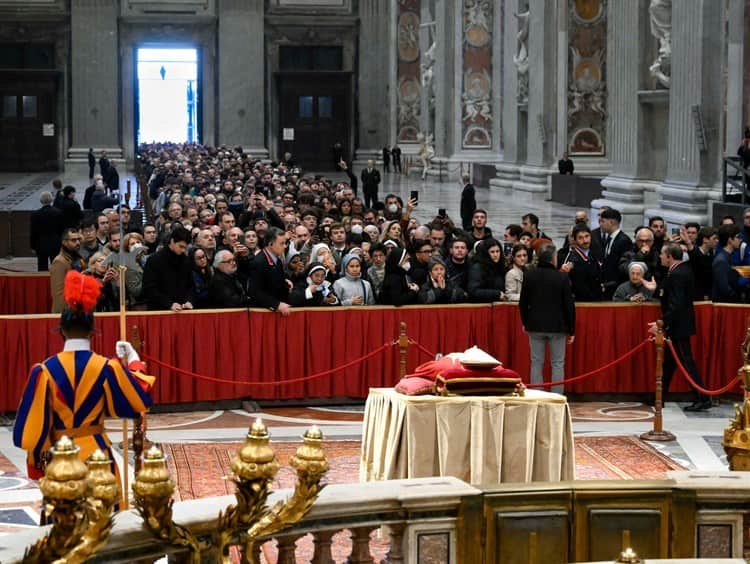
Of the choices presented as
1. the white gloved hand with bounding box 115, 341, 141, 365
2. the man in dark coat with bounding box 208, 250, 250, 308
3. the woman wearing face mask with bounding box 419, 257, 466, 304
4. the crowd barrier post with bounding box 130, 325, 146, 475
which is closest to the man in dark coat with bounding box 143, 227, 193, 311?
the man in dark coat with bounding box 208, 250, 250, 308

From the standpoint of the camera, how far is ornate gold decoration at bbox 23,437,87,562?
4.70m

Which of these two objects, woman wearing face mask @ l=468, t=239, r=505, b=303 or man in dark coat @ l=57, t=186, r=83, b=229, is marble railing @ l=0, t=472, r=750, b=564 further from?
man in dark coat @ l=57, t=186, r=83, b=229

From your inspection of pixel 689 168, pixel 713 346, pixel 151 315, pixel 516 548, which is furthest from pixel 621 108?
pixel 516 548

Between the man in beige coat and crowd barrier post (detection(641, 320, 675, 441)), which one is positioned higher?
the man in beige coat

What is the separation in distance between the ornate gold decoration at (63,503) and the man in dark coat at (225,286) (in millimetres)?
9220

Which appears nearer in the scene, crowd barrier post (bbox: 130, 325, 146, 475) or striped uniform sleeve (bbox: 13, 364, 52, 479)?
striped uniform sleeve (bbox: 13, 364, 52, 479)

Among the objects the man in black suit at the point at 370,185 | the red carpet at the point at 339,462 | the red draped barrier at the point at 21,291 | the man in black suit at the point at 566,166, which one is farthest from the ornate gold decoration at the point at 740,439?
the man in black suit at the point at 566,166

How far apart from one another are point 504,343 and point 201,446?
3.52 metres

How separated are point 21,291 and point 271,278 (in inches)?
184

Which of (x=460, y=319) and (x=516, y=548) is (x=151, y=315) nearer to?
(x=460, y=319)

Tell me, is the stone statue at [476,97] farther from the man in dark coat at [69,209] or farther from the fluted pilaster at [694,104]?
the man in dark coat at [69,209]

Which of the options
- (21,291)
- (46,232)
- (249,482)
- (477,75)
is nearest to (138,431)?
(249,482)

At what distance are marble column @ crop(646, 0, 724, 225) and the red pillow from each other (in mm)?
15304

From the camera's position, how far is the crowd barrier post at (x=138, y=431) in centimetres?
786
